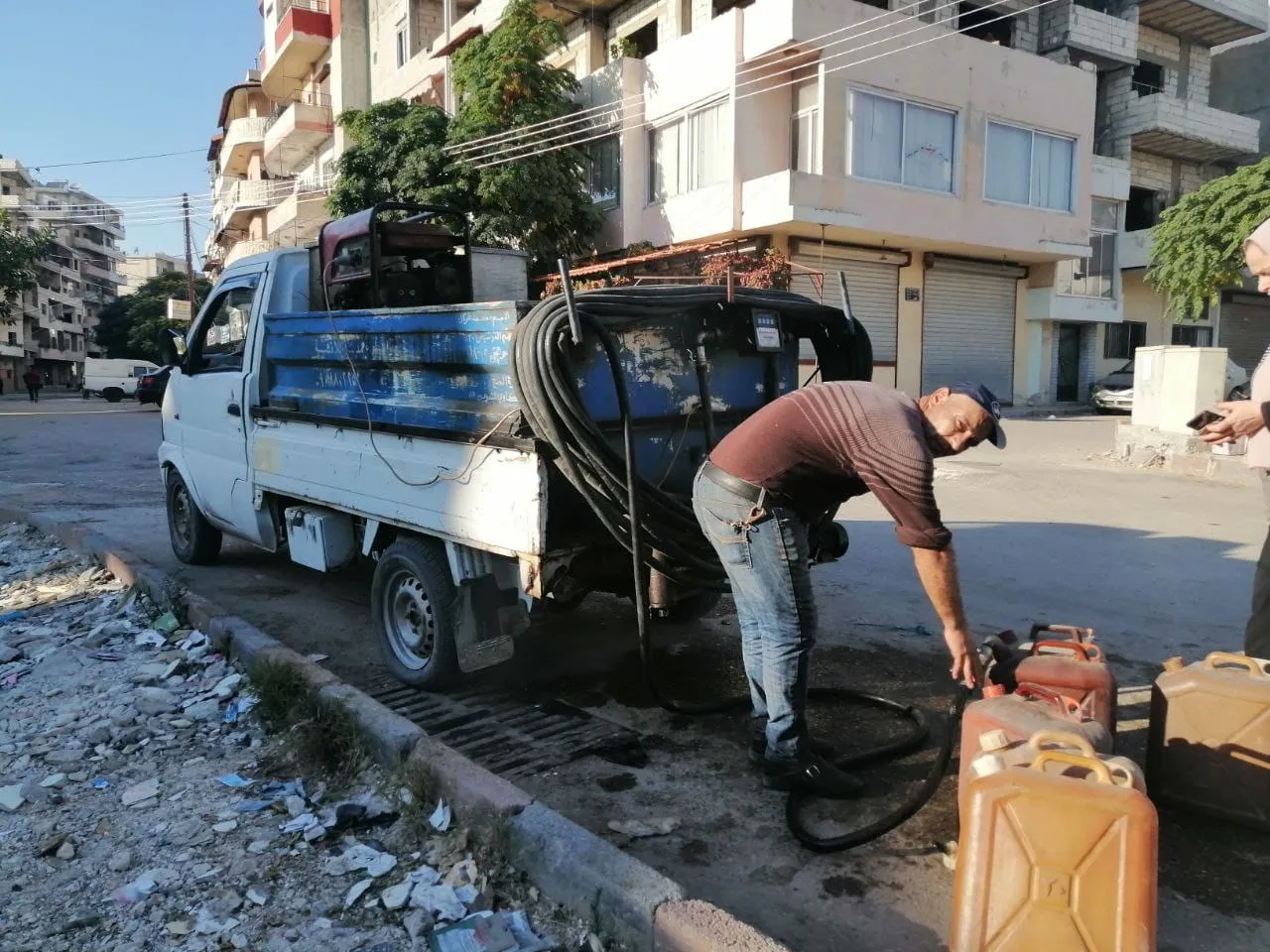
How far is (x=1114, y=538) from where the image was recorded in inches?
304

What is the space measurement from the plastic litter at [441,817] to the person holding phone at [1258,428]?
3071mm

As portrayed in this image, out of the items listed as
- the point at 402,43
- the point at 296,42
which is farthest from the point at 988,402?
the point at 296,42

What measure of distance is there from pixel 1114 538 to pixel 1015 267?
1599cm

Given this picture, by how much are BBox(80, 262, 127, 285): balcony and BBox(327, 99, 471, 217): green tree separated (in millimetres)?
79307

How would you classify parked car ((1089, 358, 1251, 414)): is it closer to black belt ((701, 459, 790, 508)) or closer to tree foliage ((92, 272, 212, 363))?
black belt ((701, 459, 790, 508))

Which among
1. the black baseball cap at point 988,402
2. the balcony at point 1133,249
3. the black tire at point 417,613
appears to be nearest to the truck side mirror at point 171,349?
the black tire at point 417,613

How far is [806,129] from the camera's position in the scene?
17406mm

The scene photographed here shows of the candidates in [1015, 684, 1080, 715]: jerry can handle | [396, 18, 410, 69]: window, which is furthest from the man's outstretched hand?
[396, 18, 410, 69]: window

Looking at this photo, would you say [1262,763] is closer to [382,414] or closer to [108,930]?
[108,930]

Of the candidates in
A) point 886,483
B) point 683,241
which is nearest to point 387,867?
point 886,483

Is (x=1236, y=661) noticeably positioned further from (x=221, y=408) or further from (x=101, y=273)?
(x=101, y=273)

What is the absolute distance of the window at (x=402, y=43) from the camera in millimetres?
28616

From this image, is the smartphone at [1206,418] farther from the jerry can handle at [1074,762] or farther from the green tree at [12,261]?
the green tree at [12,261]

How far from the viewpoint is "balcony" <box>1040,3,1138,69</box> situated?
2250 centimetres
